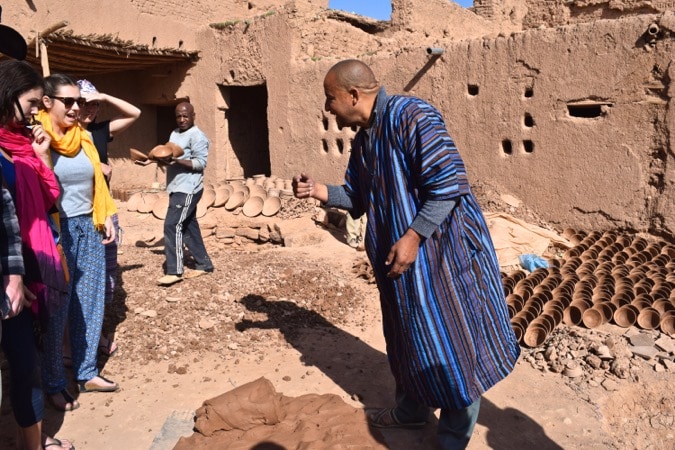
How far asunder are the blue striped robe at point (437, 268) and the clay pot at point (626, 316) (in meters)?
2.03

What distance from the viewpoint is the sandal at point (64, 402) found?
2799 mm

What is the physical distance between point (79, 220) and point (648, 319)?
3.98 metres

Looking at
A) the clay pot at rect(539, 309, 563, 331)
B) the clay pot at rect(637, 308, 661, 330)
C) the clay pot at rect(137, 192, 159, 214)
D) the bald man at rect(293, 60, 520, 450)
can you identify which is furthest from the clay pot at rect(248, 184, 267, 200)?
the bald man at rect(293, 60, 520, 450)

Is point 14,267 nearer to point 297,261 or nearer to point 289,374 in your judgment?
point 289,374

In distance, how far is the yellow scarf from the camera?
271 cm

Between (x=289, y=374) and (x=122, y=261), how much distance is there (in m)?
3.07

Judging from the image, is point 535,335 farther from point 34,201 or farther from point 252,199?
point 252,199

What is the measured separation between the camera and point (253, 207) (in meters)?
7.78

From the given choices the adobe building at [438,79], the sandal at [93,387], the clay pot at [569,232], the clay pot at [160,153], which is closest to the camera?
the sandal at [93,387]

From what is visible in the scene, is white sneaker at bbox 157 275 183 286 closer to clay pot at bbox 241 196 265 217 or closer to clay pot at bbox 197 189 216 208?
clay pot at bbox 241 196 265 217

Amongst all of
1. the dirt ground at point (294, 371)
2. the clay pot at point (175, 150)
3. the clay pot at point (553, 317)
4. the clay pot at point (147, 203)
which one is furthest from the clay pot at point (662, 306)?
the clay pot at point (147, 203)

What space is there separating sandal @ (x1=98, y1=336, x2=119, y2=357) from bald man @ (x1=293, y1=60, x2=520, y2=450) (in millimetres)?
2173

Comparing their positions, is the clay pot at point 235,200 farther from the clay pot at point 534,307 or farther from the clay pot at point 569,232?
the clay pot at point 534,307

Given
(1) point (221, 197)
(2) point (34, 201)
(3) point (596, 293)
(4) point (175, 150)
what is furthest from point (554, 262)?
(1) point (221, 197)
